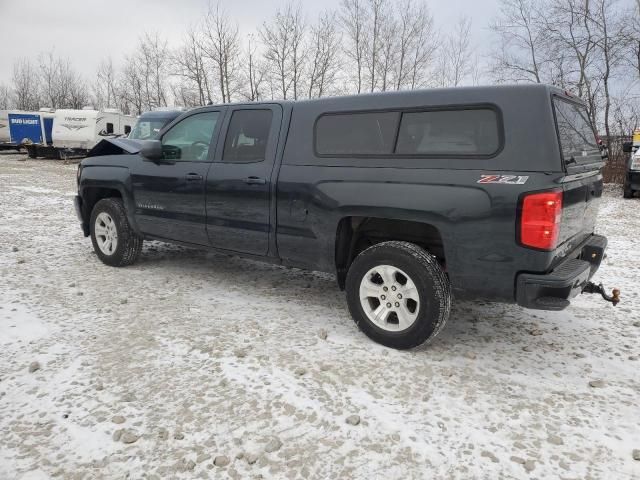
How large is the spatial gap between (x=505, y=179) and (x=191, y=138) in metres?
3.20

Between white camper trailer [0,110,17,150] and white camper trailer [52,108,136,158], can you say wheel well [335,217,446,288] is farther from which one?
white camper trailer [0,110,17,150]

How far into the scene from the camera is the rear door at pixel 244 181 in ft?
13.5

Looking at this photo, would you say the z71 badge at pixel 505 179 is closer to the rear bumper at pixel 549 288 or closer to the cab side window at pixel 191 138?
the rear bumper at pixel 549 288

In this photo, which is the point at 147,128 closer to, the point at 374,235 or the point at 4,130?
the point at 374,235

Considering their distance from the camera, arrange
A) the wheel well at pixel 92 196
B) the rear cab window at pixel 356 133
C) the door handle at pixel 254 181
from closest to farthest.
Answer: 1. the rear cab window at pixel 356 133
2. the door handle at pixel 254 181
3. the wheel well at pixel 92 196

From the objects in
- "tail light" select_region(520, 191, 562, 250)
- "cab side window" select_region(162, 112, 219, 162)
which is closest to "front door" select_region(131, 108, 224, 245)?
"cab side window" select_region(162, 112, 219, 162)

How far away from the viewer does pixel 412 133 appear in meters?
3.40

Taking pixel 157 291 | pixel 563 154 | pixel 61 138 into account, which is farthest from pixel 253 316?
pixel 61 138

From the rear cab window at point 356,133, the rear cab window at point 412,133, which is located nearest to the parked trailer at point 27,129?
the rear cab window at point 356,133

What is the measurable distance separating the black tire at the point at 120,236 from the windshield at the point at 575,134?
4442mm

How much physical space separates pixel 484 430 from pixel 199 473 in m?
1.54

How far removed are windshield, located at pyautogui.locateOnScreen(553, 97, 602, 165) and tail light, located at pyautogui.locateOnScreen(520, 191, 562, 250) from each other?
0.33 metres

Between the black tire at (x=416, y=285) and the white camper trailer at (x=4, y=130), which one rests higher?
the white camper trailer at (x=4, y=130)

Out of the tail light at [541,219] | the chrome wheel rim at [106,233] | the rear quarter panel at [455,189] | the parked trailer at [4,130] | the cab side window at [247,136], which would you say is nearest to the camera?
the tail light at [541,219]
